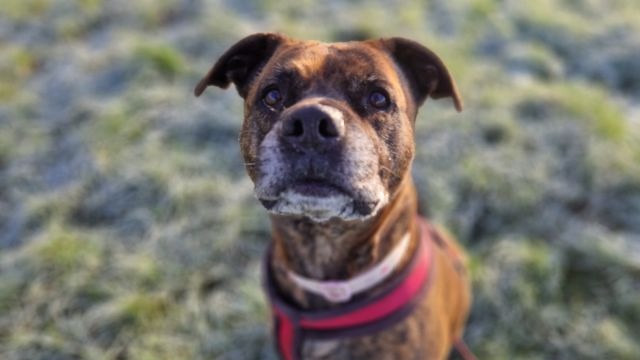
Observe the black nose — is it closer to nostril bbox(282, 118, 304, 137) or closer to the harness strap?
nostril bbox(282, 118, 304, 137)

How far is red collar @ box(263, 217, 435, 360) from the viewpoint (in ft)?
8.47

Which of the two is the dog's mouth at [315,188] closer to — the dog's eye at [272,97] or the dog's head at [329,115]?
the dog's head at [329,115]

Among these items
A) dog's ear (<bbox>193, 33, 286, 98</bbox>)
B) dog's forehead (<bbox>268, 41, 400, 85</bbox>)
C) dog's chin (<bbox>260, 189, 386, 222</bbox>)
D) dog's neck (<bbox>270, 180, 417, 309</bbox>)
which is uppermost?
dog's forehead (<bbox>268, 41, 400, 85</bbox>)

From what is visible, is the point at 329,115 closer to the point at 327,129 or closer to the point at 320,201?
the point at 327,129

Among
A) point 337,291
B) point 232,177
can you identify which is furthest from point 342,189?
point 232,177

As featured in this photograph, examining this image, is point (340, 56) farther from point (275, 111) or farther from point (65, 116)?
point (65, 116)

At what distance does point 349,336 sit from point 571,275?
2146 millimetres

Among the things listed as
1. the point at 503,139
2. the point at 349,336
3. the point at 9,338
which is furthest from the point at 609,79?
the point at 9,338

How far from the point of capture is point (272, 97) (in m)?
2.46

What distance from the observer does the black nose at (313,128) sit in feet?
6.82

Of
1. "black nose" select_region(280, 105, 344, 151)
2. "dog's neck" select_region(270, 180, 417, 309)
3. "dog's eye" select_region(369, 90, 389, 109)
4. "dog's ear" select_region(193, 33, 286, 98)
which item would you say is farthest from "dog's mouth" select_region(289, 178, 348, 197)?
"dog's ear" select_region(193, 33, 286, 98)

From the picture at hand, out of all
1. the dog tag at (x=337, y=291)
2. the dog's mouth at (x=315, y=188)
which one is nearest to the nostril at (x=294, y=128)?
the dog's mouth at (x=315, y=188)

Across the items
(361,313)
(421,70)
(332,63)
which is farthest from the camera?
(421,70)

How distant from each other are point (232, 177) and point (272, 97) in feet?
7.70
